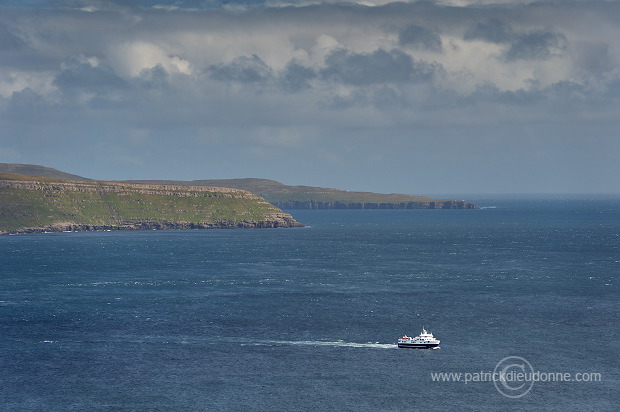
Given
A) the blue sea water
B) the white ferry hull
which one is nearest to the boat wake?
the blue sea water

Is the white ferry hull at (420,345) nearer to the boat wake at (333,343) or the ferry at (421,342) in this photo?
the ferry at (421,342)

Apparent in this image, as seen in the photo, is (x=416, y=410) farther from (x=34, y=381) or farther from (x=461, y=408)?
(x=34, y=381)

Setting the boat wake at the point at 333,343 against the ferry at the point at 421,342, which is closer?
the ferry at the point at 421,342

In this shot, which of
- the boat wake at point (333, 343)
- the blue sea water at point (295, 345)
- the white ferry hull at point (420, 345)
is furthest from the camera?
the boat wake at point (333, 343)

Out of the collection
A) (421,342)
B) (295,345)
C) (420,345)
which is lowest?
(295,345)

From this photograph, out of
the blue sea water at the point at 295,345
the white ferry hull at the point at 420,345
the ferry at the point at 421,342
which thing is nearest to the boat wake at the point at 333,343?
the blue sea water at the point at 295,345

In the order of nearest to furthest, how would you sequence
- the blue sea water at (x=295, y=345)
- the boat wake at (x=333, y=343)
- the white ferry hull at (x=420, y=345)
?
1. the blue sea water at (x=295, y=345)
2. the white ferry hull at (x=420, y=345)
3. the boat wake at (x=333, y=343)

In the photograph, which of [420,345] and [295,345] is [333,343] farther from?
[420,345]

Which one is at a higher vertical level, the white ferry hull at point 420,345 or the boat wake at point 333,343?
the white ferry hull at point 420,345

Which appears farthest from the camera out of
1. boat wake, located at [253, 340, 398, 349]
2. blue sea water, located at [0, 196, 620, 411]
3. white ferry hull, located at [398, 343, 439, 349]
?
boat wake, located at [253, 340, 398, 349]

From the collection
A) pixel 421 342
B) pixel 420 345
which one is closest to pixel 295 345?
pixel 420 345

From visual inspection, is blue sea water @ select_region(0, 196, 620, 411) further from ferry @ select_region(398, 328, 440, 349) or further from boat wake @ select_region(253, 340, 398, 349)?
ferry @ select_region(398, 328, 440, 349)

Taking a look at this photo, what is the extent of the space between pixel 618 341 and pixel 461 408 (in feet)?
144

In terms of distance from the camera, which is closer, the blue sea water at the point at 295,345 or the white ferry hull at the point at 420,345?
the blue sea water at the point at 295,345
